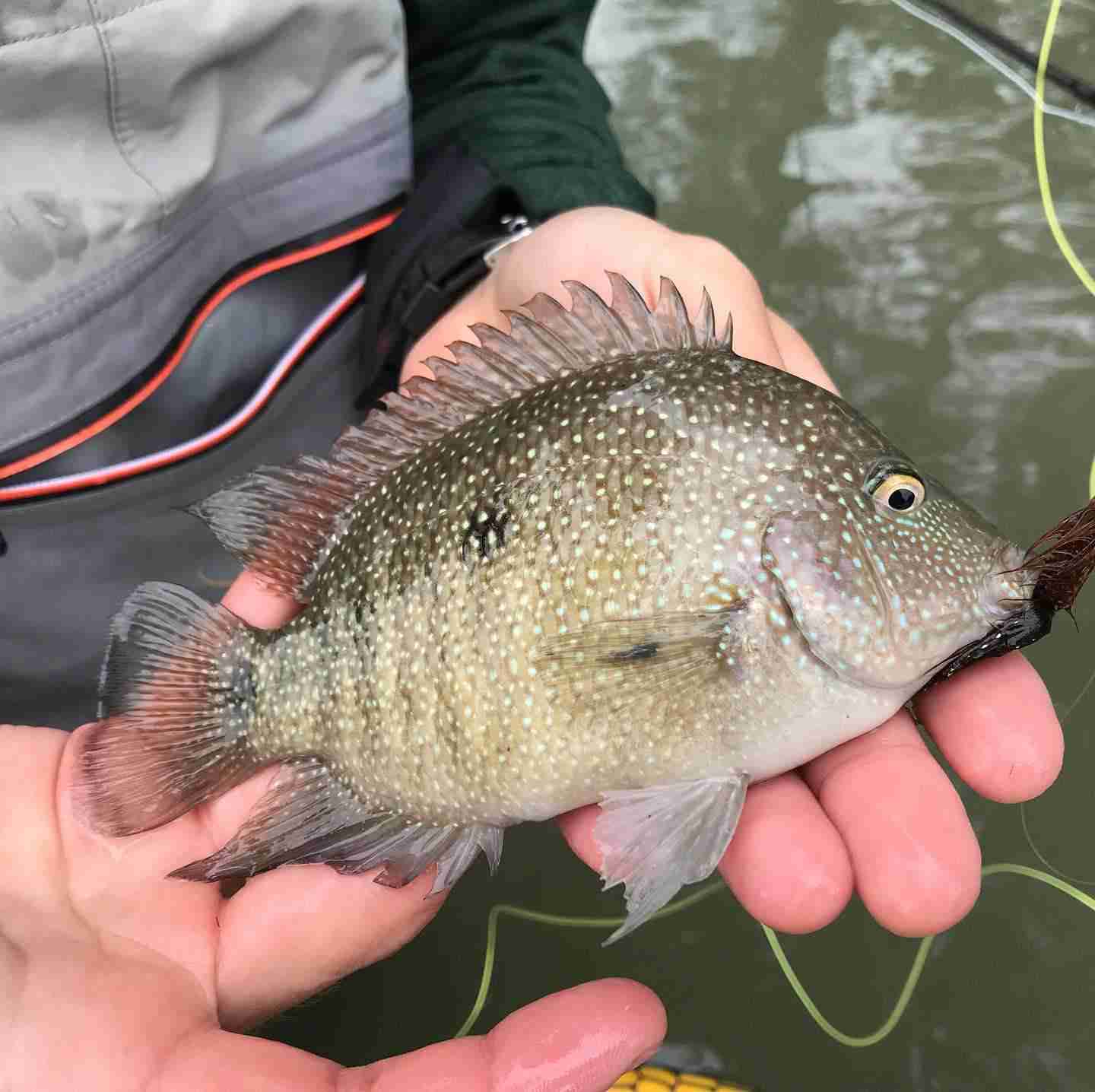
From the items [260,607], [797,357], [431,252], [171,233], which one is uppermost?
[171,233]

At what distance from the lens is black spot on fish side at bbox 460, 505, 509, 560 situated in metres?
1.54

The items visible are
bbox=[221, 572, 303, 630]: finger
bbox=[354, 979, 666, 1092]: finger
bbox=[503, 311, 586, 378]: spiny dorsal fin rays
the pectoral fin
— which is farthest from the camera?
bbox=[221, 572, 303, 630]: finger

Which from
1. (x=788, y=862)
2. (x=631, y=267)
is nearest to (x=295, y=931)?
(x=788, y=862)

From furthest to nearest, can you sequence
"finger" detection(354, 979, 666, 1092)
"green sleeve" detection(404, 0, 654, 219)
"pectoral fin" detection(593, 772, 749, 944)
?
"green sleeve" detection(404, 0, 654, 219) < "pectoral fin" detection(593, 772, 749, 944) < "finger" detection(354, 979, 666, 1092)

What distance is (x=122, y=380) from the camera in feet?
7.00

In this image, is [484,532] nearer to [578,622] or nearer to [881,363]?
[578,622]

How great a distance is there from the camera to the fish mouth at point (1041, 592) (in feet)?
4.48

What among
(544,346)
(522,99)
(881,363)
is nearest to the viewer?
(544,346)

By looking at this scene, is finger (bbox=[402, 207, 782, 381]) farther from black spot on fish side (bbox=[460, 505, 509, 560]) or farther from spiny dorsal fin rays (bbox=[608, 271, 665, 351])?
black spot on fish side (bbox=[460, 505, 509, 560])

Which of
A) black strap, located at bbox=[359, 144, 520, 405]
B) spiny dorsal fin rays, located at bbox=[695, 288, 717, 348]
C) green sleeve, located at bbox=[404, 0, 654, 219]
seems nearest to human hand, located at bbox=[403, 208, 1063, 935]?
spiny dorsal fin rays, located at bbox=[695, 288, 717, 348]

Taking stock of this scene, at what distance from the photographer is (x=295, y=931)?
1.61 m

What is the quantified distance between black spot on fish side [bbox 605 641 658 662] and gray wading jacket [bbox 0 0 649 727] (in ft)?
4.04

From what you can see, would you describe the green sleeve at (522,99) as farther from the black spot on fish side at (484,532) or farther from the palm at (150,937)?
the palm at (150,937)

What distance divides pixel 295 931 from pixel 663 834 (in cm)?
67
